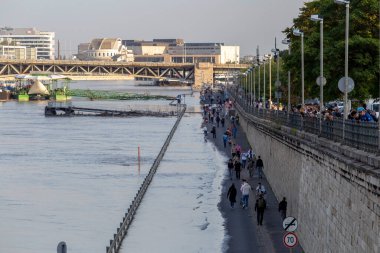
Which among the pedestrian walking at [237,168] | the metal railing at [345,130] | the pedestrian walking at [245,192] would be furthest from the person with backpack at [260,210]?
the pedestrian walking at [237,168]

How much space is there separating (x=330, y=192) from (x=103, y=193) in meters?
42.2

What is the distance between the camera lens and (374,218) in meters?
26.2

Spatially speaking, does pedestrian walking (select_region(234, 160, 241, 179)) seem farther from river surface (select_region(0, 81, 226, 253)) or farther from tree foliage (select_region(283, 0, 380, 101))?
tree foliage (select_region(283, 0, 380, 101))

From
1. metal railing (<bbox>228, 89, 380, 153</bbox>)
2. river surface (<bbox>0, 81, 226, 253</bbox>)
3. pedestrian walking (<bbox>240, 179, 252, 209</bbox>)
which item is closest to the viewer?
metal railing (<bbox>228, 89, 380, 153</bbox>)

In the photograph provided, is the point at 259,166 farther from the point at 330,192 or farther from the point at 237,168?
the point at 330,192

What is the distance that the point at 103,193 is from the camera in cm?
7531

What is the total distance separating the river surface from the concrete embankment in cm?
471

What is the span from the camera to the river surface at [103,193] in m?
53.2

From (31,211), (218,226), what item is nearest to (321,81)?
(218,226)

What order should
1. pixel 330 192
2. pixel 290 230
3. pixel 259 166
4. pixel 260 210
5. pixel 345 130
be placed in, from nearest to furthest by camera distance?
1. pixel 345 130
2. pixel 330 192
3. pixel 290 230
4. pixel 260 210
5. pixel 259 166

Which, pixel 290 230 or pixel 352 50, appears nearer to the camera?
pixel 290 230

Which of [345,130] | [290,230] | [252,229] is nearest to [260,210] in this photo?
[252,229]

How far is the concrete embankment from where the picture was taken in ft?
88.4

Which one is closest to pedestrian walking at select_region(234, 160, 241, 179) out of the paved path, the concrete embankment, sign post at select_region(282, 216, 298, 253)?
the paved path
